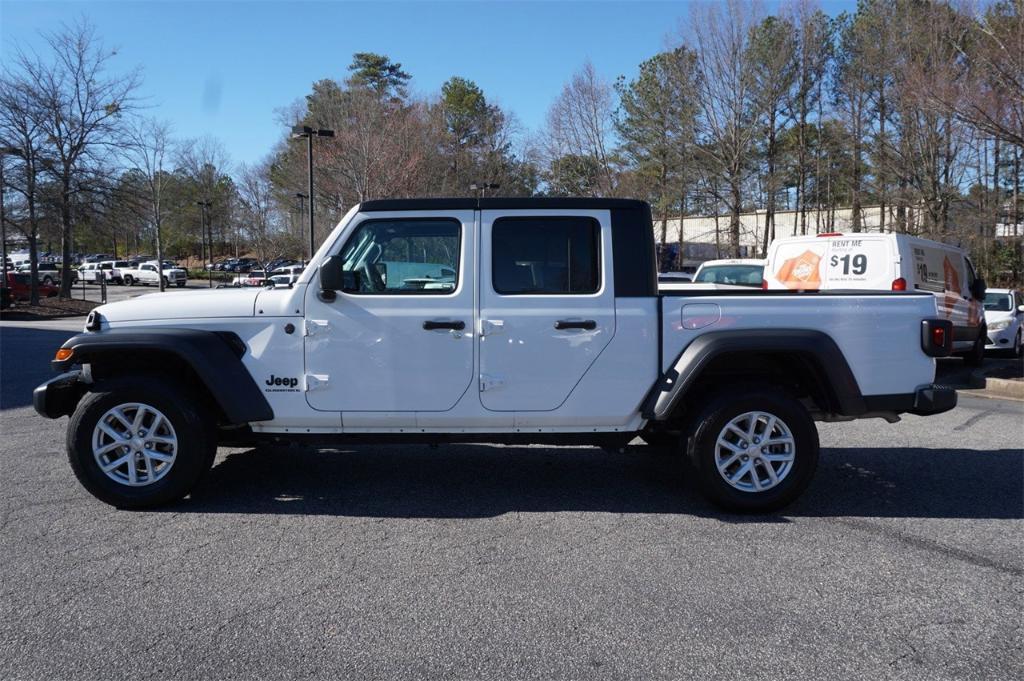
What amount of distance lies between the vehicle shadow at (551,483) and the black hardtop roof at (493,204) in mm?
1705

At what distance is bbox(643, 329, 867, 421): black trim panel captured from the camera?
198 inches

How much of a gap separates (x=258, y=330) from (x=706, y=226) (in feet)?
141

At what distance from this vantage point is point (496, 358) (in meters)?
5.14

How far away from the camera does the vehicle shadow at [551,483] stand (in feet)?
17.6

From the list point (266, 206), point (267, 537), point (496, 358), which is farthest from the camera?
point (266, 206)

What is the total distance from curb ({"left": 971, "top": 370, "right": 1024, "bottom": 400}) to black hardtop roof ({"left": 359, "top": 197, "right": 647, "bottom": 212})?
26.6 ft

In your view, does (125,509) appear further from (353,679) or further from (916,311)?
(916,311)

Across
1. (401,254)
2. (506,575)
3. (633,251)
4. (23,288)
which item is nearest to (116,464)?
(401,254)

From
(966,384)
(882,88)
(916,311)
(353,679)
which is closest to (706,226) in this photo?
(882,88)

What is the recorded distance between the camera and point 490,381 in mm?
5148

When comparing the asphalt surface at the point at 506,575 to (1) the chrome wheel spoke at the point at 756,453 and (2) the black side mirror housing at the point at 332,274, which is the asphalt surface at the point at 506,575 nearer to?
(1) the chrome wheel spoke at the point at 756,453

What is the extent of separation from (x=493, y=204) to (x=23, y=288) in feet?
110

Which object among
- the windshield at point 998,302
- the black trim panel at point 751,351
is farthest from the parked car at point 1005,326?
the black trim panel at point 751,351

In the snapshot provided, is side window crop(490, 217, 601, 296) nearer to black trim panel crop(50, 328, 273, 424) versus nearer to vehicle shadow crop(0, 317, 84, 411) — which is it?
black trim panel crop(50, 328, 273, 424)
